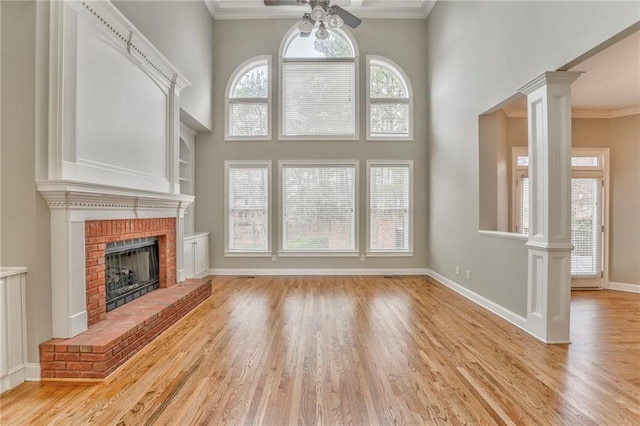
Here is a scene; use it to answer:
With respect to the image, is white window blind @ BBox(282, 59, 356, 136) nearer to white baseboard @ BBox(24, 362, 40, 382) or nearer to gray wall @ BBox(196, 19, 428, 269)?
gray wall @ BBox(196, 19, 428, 269)

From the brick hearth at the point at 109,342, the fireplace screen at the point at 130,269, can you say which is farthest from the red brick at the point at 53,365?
the fireplace screen at the point at 130,269

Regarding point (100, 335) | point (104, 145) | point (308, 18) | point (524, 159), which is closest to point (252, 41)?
point (308, 18)

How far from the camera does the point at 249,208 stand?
6492 millimetres

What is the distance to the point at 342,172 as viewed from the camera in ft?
21.2

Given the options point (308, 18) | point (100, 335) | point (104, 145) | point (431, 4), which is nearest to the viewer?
point (100, 335)

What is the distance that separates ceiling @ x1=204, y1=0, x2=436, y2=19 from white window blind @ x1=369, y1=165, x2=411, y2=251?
2959 millimetres

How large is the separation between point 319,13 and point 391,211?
12.5 ft

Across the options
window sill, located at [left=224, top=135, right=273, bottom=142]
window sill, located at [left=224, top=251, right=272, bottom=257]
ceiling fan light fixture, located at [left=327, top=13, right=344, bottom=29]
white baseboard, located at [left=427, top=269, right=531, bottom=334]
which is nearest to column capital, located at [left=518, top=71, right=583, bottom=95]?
ceiling fan light fixture, located at [left=327, top=13, right=344, bottom=29]

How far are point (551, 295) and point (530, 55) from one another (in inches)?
94.2

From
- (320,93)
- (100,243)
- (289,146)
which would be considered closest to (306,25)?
(320,93)

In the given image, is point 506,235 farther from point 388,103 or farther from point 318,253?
point 388,103

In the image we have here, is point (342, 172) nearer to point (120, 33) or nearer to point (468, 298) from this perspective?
point (468, 298)

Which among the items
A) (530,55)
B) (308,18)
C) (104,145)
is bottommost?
(104,145)

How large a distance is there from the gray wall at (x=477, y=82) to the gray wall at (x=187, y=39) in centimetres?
416
